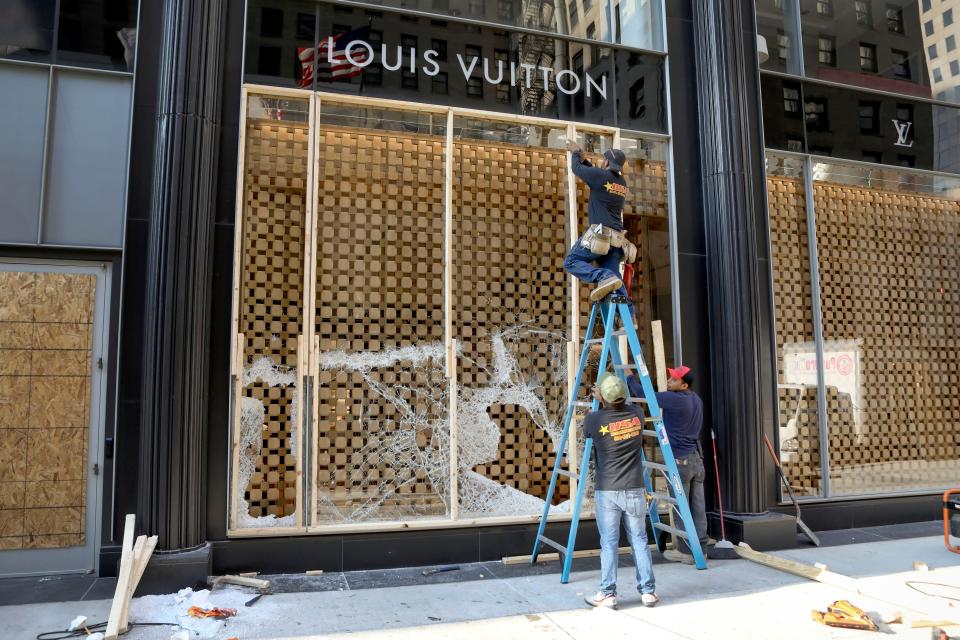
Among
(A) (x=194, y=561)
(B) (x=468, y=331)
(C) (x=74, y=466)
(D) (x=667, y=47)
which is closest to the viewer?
(A) (x=194, y=561)

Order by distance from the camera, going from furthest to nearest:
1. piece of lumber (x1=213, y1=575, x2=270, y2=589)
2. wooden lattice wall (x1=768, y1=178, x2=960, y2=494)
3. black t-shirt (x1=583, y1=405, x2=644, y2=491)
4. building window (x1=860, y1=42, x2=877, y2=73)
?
building window (x1=860, y1=42, x2=877, y2=73) → wooden lattice wall (x1=768, y1=178, x2=960, y2=494) → piece of lumber (x1=213, y1=575, x2=270, y2=589) → black t-shirt (x1=583, y1=405, x2=644, y2=491)

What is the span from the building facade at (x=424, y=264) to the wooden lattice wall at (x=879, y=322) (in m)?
0.04

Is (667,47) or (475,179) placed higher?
(667,47)

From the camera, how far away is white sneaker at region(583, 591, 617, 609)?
517cm

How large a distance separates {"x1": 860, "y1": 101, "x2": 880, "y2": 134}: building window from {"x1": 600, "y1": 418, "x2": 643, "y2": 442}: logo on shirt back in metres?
6.00

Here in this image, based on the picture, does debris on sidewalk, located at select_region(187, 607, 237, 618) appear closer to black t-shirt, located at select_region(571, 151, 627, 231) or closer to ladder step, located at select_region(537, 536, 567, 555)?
ladder step, located at select_region(537, 536, 567, 555)

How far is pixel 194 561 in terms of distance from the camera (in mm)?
5562

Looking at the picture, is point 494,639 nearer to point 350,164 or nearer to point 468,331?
point 468,331

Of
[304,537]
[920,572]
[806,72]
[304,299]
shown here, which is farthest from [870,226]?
[304,537]

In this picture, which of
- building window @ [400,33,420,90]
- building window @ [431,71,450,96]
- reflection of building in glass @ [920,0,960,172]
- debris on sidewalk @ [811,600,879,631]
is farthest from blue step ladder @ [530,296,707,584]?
reflection of building in glass @ [920,0,960,172]

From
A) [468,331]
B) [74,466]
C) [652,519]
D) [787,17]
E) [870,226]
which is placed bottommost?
[652,519]

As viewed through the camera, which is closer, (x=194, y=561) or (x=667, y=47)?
(x=194, y=561)

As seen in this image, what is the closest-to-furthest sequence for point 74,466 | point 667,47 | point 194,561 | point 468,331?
point 194,561 < point 74,466 < point 468,331 < point 667,47

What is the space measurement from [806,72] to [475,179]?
4631mm
